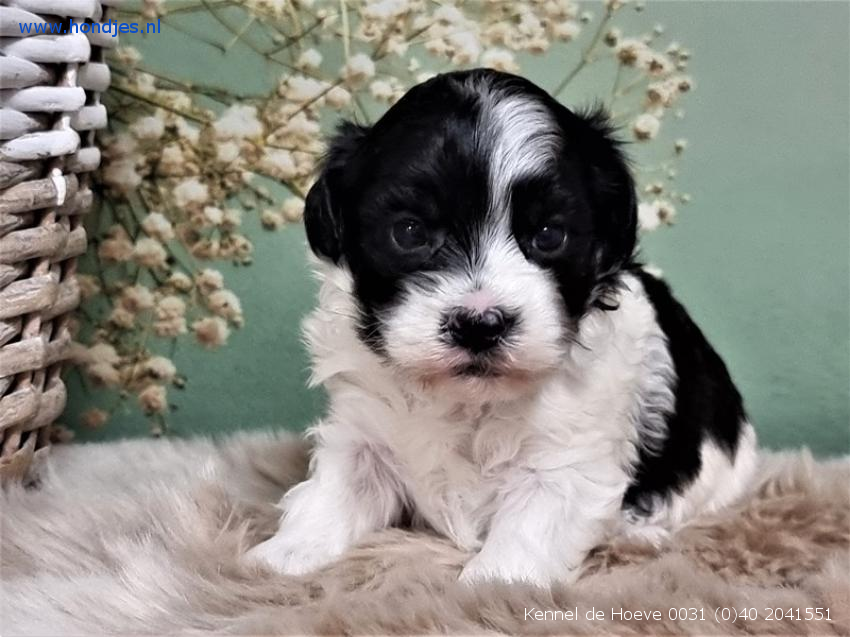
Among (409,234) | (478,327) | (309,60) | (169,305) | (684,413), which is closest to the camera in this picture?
(478,327)

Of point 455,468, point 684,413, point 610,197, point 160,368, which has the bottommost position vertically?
point 160,368

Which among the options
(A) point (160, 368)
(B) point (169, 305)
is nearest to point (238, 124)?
(B) point (169, 305)

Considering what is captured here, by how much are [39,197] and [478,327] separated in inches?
37.9

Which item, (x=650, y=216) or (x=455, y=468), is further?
(x=650, y=216)

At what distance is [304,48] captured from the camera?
277 cm

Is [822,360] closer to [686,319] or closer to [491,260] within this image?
[686,319]

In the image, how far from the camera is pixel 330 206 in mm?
1836

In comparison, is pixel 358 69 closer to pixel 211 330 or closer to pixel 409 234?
pixel 211 330

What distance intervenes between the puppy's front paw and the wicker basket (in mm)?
610

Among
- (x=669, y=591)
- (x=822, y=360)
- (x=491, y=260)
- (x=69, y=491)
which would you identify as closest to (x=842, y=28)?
(x=822, y=360)

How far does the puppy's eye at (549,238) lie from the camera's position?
1.70 meters

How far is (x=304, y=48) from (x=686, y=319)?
133 centimetres

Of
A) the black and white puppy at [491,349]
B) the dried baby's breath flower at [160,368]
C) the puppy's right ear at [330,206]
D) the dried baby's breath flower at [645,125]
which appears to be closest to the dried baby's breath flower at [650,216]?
the dried baby's breath flower at [645,125]

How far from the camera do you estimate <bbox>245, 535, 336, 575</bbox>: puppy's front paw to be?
5.93 feet
